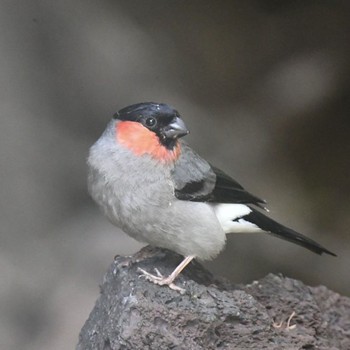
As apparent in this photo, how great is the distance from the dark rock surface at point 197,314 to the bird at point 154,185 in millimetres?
82

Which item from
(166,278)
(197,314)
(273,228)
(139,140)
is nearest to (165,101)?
(273,228)

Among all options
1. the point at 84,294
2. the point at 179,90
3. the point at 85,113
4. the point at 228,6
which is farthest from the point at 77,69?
the point at 84,294

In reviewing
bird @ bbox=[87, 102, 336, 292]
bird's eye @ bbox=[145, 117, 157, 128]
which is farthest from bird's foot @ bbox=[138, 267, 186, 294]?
bird's eye @ bbox=[145, 117, 157, 128]

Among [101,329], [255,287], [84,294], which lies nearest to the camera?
[101,329]

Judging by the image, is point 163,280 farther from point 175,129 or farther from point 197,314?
point 175,129

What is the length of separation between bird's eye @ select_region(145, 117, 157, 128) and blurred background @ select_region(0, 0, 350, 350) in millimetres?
1581

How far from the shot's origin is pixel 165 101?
4.53 metres

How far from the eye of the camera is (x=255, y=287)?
3.27 m

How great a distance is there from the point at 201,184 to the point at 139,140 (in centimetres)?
31

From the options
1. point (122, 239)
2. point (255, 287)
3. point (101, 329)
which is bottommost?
point (122, 239)

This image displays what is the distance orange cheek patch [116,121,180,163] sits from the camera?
9.48ft

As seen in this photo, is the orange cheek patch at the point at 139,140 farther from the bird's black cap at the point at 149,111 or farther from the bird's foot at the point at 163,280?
the bird's foot at the point at 163,280

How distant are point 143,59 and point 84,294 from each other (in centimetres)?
136

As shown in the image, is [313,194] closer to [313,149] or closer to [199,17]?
[313,149]
